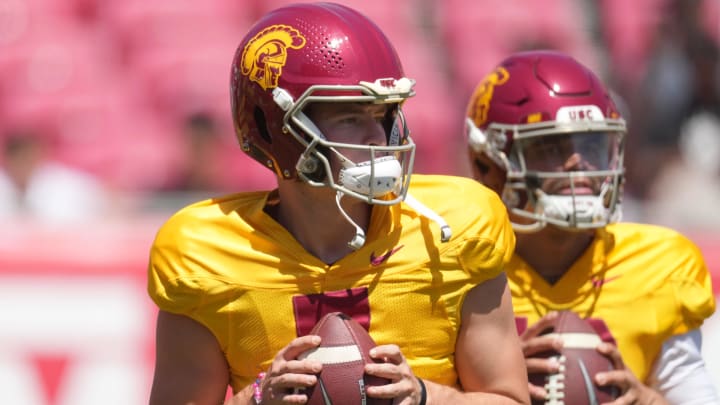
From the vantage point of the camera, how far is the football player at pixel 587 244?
8.50 ft

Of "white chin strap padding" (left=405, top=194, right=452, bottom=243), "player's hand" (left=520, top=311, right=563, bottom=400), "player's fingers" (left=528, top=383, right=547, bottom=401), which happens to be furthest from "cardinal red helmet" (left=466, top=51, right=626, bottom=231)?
"white chin strap padding" (left=405, top=194, right=452, bottom=243)

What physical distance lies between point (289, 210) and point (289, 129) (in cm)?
22

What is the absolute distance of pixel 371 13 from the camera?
6.66 metres

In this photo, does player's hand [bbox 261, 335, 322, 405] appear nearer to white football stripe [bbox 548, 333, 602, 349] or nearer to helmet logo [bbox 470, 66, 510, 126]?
white football stripe [bbox 548, 333, 602, 349]

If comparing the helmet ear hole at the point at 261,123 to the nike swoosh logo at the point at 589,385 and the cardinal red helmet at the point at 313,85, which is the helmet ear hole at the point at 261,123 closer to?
the cardinal red helmet at the point at 313,85

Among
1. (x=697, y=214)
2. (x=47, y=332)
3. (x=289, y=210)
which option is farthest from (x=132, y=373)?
(x=697, y=214)

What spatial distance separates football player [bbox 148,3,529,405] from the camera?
2.14m

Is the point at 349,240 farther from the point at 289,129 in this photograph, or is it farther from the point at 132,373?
the point at 132,373

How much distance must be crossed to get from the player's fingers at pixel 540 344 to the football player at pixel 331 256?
215 millimetres

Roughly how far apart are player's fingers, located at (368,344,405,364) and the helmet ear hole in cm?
45

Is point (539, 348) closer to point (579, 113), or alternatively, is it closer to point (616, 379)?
point (616, 379)

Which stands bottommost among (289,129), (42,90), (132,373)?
(132,373)

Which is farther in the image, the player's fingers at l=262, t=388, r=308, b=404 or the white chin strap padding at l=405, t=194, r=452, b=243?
the white chin strap padding at l=405, t=194, r=452, b=243

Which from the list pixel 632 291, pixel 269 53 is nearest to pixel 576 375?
pixel 632 291
